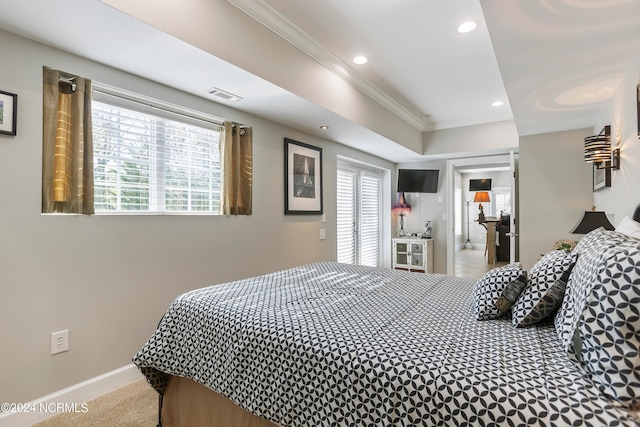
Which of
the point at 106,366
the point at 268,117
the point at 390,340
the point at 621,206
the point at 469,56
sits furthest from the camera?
the point at 268,117

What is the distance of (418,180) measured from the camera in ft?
18.7

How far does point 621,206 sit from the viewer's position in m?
2.33

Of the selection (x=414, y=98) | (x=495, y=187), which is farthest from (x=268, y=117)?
(x=495, y=187)

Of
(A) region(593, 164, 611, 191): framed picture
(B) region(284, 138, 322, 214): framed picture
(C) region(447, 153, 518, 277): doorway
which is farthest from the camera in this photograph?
(C) region(447, 153, 518, 277): doorway

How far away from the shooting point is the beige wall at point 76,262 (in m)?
1.77

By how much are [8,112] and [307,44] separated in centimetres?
201

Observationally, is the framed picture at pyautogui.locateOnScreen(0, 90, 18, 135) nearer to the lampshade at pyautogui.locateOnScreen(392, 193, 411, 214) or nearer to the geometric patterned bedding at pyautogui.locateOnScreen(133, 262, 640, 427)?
the geometric patterned bedding at pyautogui.locateOnScreen(133, 262, 640, 427)

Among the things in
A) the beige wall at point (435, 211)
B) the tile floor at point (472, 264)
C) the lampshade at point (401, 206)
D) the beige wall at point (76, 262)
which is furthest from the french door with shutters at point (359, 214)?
the beige wall at point (76, 262)

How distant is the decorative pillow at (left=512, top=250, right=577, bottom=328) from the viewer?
4.21 ft

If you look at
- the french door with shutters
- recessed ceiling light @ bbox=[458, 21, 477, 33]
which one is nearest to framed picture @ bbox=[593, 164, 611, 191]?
recessed ceiling light @ bbox=[458, 21, 477, 33]

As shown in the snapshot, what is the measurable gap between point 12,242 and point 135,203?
2.38 feet

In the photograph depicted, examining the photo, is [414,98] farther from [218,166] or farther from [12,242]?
[12,242]

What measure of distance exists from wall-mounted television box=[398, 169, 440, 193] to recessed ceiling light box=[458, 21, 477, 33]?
3.37 meters

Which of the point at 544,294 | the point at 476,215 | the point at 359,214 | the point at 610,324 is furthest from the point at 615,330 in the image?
the point at 476,215
